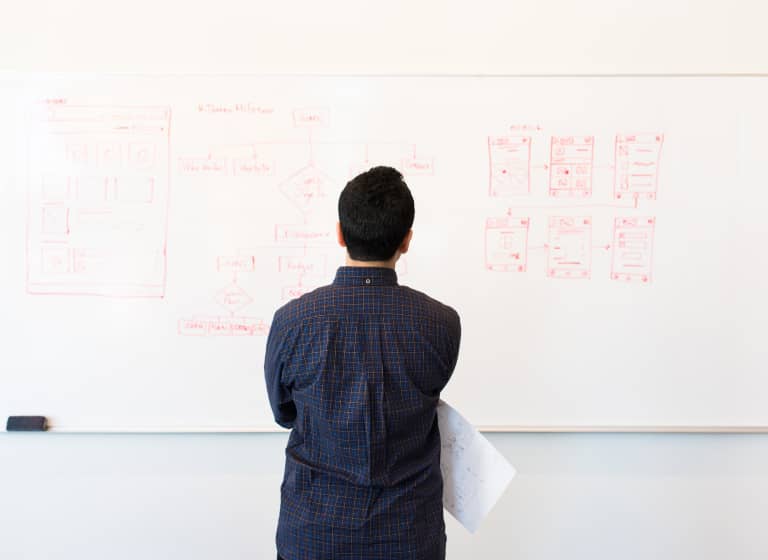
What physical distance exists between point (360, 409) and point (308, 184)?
37.0 inches

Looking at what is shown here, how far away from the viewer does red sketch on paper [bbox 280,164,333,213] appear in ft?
5.72

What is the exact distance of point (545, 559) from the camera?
1.88 meters

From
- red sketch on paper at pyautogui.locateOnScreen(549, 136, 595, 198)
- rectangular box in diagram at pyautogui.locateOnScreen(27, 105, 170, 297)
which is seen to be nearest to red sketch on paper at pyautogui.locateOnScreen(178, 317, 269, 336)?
rectangular box in diagram at pyautogui.locateOnScreen(27, 105, 170, 297)

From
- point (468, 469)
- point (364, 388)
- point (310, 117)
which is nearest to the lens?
point (364, 388)

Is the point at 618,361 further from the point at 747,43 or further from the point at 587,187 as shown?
the point at 747,43

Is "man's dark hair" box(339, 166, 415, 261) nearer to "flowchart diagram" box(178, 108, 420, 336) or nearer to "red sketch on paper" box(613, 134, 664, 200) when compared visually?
"flowchart diagram" box(178, 108, 420, 336)

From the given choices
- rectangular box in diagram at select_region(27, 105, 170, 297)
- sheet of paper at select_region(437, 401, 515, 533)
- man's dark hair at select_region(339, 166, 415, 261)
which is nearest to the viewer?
man's dark hair at select_region(339, 166, 415, 261)

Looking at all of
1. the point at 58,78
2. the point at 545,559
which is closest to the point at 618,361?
the point at 545,559

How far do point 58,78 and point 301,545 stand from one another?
5.27ft

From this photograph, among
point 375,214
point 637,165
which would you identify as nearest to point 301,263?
point 375,214

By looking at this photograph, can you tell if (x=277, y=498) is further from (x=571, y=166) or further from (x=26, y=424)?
(x=571, y=166)

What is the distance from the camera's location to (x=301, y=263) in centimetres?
176

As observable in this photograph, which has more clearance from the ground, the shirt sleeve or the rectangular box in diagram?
the rectangular box in diagram

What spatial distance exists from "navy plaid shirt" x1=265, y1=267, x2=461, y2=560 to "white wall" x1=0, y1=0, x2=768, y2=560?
2.55 feet
